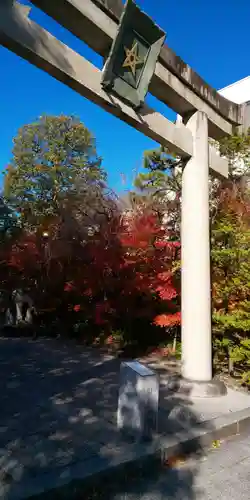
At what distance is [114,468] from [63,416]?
1.65 meters

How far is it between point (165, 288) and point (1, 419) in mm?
5162

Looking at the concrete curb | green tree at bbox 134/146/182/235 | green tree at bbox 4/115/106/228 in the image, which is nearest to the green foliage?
green tree at bbox 134/146/182/235

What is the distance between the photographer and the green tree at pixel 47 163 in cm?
2359

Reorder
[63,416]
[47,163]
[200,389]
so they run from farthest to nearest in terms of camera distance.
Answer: [47,163]
[200,389]
[63,416]

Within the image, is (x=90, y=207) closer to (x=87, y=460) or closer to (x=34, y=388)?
(x=34, y=388)

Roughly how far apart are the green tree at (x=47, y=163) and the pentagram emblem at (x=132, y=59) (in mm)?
17431

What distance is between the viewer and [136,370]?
13.7ft

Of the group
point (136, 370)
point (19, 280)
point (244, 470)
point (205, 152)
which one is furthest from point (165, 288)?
point (19, 280)

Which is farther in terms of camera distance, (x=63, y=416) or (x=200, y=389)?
(x=200, y=389)

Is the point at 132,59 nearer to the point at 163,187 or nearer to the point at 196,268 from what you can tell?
the point at 196,268

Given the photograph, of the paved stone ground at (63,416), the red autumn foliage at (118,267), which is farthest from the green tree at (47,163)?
the paved stone ground at (63,416)

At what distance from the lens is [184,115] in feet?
22.1

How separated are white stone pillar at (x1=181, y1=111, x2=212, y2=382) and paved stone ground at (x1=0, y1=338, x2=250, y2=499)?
686mm

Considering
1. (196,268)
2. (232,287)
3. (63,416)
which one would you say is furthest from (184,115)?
(63,416)
